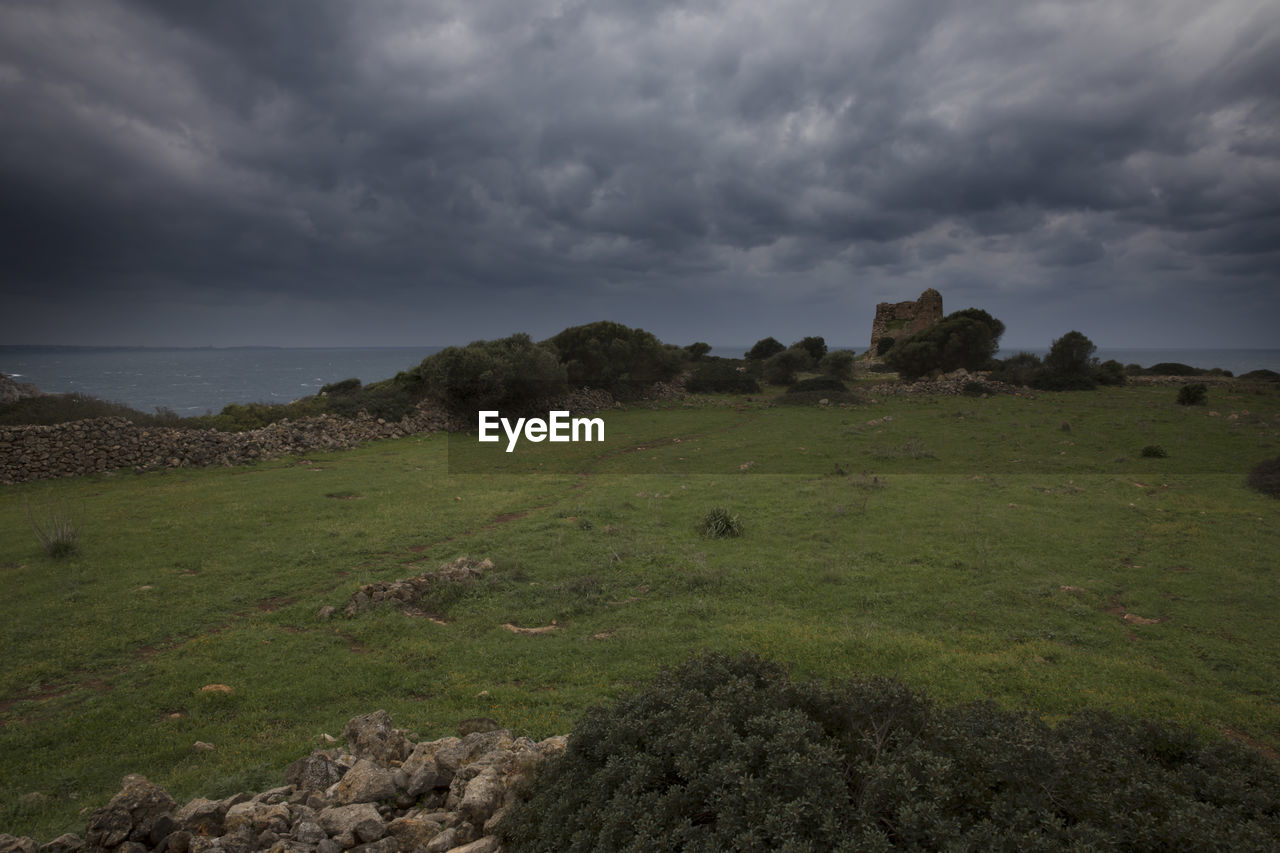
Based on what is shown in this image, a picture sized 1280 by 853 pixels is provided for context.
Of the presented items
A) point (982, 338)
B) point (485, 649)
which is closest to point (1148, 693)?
point (485, 649)

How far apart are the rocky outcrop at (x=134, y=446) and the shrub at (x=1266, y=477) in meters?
30.4

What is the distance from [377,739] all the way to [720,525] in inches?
326

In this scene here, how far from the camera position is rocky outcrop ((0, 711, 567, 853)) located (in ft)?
13.2

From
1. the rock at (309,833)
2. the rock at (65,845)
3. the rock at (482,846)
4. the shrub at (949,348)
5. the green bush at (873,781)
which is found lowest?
the rock at (65,845)

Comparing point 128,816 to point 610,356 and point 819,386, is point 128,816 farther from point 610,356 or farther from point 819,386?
point 819,386

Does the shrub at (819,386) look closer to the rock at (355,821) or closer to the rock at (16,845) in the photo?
the rock at (355,821)

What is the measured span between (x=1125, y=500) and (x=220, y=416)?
32.3m

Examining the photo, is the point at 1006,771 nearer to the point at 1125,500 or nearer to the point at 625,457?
the point at 1125,500

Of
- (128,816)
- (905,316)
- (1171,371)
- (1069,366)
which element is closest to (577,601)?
(128,816)

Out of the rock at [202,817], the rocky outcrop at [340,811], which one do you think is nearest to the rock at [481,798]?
the rocky outcrop at [340,811]

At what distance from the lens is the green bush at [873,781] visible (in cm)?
283

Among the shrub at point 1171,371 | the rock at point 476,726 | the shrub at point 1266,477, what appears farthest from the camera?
the shrub at point 1171,371

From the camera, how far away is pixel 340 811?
428 centimetres

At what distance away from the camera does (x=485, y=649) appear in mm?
7711
